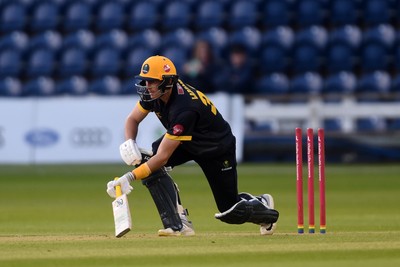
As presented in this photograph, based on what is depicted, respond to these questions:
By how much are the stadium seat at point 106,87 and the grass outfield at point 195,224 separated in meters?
2.24

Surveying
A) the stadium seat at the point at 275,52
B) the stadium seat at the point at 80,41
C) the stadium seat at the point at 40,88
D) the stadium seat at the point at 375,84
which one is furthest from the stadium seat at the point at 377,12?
the stadium seat at the point at 40,88

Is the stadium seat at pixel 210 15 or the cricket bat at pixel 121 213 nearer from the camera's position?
the cricket bat at pixel 121 213

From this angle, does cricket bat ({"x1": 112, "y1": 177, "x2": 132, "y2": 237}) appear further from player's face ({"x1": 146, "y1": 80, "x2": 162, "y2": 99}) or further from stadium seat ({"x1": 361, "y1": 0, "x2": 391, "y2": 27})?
stadium seat ({"x1": 361, "y1": 0, "x2": 391, "y2": 27})

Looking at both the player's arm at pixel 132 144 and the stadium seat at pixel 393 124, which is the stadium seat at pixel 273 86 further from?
the player's arm at pixel 132 144

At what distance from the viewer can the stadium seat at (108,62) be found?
24469 mm

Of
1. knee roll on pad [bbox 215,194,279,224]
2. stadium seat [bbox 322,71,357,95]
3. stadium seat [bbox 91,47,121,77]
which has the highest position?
stadium seat [bbox 91,47,121,77]

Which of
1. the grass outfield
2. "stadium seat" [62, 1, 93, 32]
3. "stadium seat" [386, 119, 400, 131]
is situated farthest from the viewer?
"stadium seat" [62, 1, 93, 32]

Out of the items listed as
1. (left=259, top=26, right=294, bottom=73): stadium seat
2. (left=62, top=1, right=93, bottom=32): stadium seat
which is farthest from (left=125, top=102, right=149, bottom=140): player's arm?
(left=62, top=1, right=93, bottom=32): stadium seat

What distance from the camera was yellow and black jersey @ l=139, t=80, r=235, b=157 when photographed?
31.2 feet

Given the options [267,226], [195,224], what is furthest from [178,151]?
[195,224]

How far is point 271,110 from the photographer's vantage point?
72.5ft

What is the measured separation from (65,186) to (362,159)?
281 inches

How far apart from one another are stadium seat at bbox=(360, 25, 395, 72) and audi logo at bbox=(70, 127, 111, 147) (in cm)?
567

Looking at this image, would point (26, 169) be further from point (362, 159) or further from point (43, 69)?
point (362, 159)
